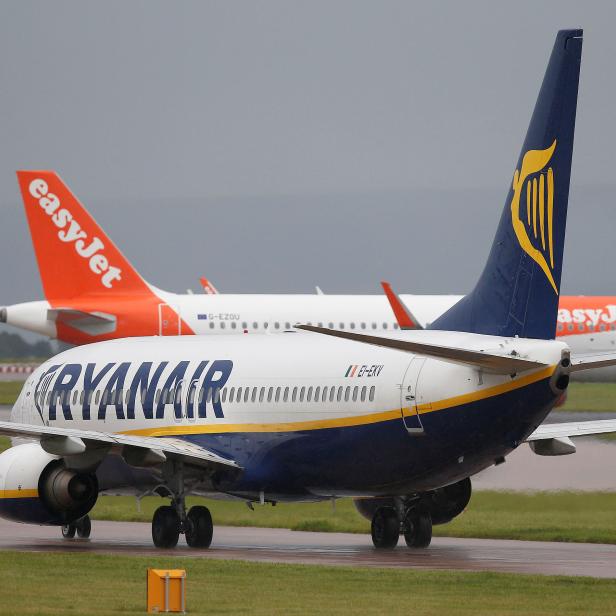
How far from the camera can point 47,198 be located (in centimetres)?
6631

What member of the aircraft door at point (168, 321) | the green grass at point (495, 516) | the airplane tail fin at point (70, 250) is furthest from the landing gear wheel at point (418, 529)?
the airplane tail fin at point (70, 250)

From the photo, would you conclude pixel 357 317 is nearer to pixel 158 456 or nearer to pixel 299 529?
pixel 299 529

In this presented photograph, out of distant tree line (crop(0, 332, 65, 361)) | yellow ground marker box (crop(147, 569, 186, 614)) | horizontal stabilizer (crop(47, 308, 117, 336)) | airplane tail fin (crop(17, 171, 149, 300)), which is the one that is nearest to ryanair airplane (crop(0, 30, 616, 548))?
yellow ground marker box (crop(147, 569, 186, 614))

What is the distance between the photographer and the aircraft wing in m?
27.5

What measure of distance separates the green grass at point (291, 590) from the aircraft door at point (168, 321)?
39208mm

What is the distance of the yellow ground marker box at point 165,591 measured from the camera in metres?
19.0

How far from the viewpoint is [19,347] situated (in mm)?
152375

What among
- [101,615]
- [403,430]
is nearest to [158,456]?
[403,430]

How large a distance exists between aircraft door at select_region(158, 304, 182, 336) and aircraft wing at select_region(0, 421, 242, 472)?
34.7 metres

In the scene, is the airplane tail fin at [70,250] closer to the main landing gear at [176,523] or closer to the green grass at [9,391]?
the green grass at [9,391]

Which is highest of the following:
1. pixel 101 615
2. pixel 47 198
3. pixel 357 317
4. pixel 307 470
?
pixel 47 198

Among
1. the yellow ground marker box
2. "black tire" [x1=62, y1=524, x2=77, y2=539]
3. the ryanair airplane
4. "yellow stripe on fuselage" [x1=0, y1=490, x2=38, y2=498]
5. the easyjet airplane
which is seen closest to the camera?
the yellow ground marker box

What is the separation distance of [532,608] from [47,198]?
158 ft

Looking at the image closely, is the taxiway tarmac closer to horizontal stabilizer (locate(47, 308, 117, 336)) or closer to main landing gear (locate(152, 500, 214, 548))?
main landing gear (locate(152, 500, 214, 548))
